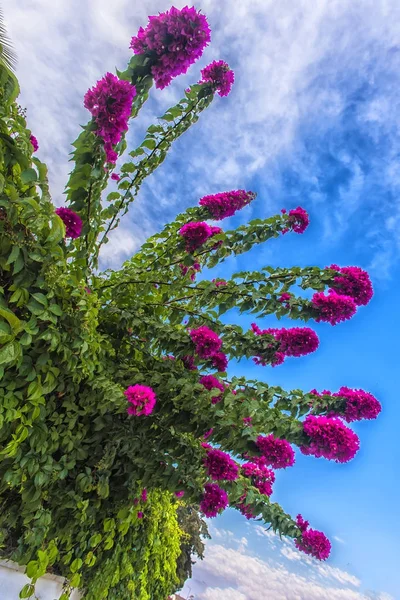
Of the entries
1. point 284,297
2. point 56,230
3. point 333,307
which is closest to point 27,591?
point 56,230

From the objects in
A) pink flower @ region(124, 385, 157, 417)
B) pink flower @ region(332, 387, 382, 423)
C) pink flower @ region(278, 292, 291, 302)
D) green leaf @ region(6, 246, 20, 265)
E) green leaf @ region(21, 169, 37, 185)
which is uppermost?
pink flower @ region(278, 292, 291, 302)

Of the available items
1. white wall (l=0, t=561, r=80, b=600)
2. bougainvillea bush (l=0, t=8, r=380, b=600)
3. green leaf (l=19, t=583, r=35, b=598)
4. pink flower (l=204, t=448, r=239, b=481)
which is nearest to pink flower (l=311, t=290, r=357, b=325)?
bougainvillea bush (l=0, t=8, r=380, b=600)

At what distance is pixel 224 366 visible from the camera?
7.79 ft

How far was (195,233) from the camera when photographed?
2.43m

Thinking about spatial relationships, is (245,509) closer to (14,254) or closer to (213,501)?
(213,501)

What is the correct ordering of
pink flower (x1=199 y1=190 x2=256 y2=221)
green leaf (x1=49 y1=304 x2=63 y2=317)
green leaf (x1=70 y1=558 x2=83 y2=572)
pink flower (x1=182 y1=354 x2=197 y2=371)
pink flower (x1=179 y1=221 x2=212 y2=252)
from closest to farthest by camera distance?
green leaf (x1=49 y1=304 x2=63 y2=317), green leaf (x1=70 y1=558 x2=83 y2=572), pink flower (x1=179 y1=221 x2=212 y2=252), pink flower (x1=182 y1=354 x2=197 y2=371), pink flower (x1=199 y1=190 x2=256 y2=221)

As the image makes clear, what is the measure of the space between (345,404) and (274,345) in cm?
54

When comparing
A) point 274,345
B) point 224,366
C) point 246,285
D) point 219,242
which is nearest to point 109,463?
point 224,366

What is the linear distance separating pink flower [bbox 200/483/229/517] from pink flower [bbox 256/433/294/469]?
0.47 metres

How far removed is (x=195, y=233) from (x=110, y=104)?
0.92 m

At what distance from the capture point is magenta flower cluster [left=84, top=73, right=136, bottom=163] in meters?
1.72

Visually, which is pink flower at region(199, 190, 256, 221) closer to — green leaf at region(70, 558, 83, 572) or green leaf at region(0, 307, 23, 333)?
green leaf at region(0, 307, 23, 333)

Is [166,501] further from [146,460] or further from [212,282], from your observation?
[212,282]

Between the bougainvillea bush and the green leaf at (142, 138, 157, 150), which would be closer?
the bougainvillea bush
